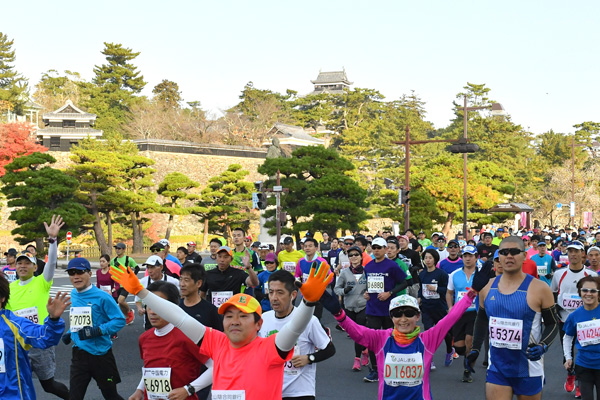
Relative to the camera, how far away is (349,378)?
9.84 m

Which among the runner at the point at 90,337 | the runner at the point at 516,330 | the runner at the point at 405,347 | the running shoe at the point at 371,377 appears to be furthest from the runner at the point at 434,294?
the runner at the point at 405,347

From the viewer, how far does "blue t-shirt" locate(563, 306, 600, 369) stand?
21.9ft

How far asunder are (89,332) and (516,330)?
3785 mm

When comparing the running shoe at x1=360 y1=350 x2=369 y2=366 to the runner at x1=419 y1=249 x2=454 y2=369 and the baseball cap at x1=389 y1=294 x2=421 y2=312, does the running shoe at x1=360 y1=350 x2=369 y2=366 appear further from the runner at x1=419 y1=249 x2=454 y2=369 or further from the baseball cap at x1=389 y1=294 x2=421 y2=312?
the baseball cap at x1=389 y1=294 x2=421 y2=312

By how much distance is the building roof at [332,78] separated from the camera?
99500 millimetres

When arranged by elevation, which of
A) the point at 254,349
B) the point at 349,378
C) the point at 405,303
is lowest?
the point at 349,378

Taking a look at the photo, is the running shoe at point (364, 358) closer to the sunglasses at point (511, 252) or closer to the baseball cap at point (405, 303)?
the sunglasses at point (511, 252)

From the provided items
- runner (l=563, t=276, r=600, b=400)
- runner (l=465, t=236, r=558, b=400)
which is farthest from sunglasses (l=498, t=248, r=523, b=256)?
runner (l=563, t=276, r=600, b=400)

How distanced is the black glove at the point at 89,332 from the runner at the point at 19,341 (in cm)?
165

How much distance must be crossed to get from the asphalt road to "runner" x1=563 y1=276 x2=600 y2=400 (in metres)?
1.93

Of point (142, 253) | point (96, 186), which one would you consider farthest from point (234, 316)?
point (142, 253)

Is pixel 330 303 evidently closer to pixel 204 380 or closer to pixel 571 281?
pixel 204 380

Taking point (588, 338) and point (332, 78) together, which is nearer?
point (588, 338)

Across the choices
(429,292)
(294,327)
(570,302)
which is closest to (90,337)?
(294,327)
